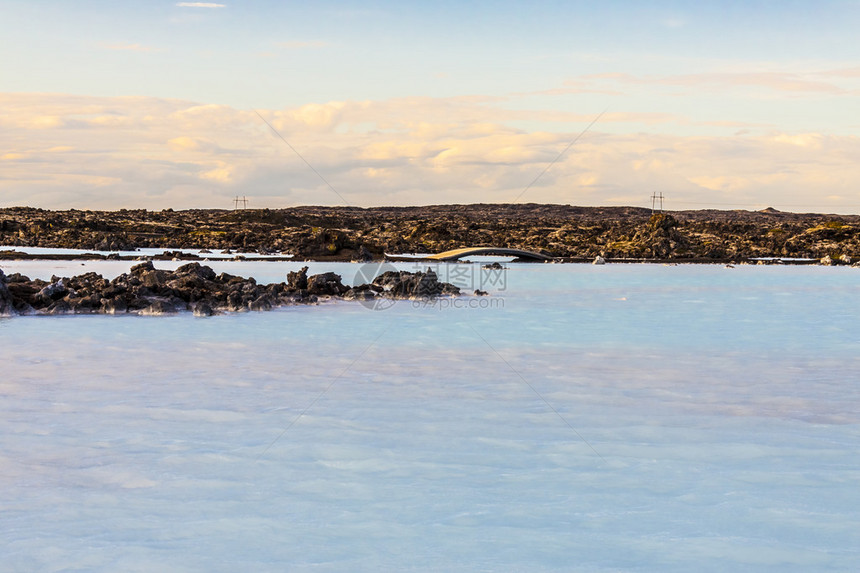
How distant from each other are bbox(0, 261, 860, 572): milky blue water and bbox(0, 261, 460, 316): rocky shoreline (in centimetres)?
316

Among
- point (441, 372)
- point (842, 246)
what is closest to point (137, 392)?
point (441, 372)

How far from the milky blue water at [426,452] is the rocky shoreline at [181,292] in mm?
3158

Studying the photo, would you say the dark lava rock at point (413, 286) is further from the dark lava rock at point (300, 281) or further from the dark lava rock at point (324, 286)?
the dark lava rock at point (300, 281)

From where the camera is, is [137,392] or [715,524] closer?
[715,524]

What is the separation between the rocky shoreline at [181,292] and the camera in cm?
1567

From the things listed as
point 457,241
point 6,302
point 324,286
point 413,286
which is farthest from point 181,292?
point 457,241

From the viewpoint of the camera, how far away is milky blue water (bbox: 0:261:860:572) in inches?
167

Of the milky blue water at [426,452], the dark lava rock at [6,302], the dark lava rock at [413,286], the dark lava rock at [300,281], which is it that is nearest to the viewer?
the milky blue water at [426,452]

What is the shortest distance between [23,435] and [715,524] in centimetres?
520

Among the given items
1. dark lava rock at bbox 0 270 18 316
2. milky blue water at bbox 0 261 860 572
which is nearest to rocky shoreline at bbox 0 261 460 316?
dark lava rock at bbox 0 270 18 316

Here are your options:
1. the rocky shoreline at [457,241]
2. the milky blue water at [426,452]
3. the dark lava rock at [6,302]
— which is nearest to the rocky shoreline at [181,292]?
the dark lava rock at [6,302]

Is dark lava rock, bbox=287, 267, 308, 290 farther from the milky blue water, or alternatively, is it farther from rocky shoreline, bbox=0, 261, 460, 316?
the milky blue water

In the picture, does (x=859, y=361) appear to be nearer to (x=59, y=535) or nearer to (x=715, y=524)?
(x=715, y=524)

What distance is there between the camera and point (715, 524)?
15.0 feet
